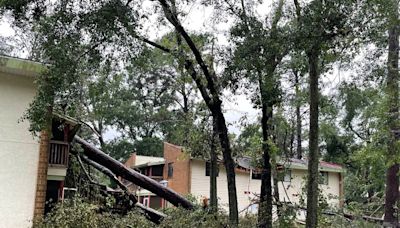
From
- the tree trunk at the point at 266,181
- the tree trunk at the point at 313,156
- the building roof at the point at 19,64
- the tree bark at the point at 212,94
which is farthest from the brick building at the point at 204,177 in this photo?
the building roof at the point at 19,64

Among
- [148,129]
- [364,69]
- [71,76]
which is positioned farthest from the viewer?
[148,129]

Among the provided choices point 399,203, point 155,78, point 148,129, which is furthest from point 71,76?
point 148,129

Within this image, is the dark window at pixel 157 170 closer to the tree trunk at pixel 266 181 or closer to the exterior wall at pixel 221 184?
the exterior wall at pixel 221 184

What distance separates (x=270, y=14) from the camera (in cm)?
1005

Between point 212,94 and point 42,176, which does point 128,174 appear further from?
point 212,94

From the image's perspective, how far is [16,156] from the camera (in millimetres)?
10797

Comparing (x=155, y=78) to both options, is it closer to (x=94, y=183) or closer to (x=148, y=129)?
(x=148, y=129)

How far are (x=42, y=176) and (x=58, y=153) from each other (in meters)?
1.39

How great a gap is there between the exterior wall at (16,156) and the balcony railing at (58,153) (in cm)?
111

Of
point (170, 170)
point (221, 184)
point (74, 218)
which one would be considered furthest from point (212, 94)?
point (170, 170)

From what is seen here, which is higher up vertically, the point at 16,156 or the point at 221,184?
the point at 16,156

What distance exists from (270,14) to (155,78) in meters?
22.2

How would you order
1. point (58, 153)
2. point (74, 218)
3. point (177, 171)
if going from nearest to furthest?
point (74, 218) < point (58, 153) < point (177, 171)

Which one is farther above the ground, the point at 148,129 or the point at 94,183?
the point at 148,129
